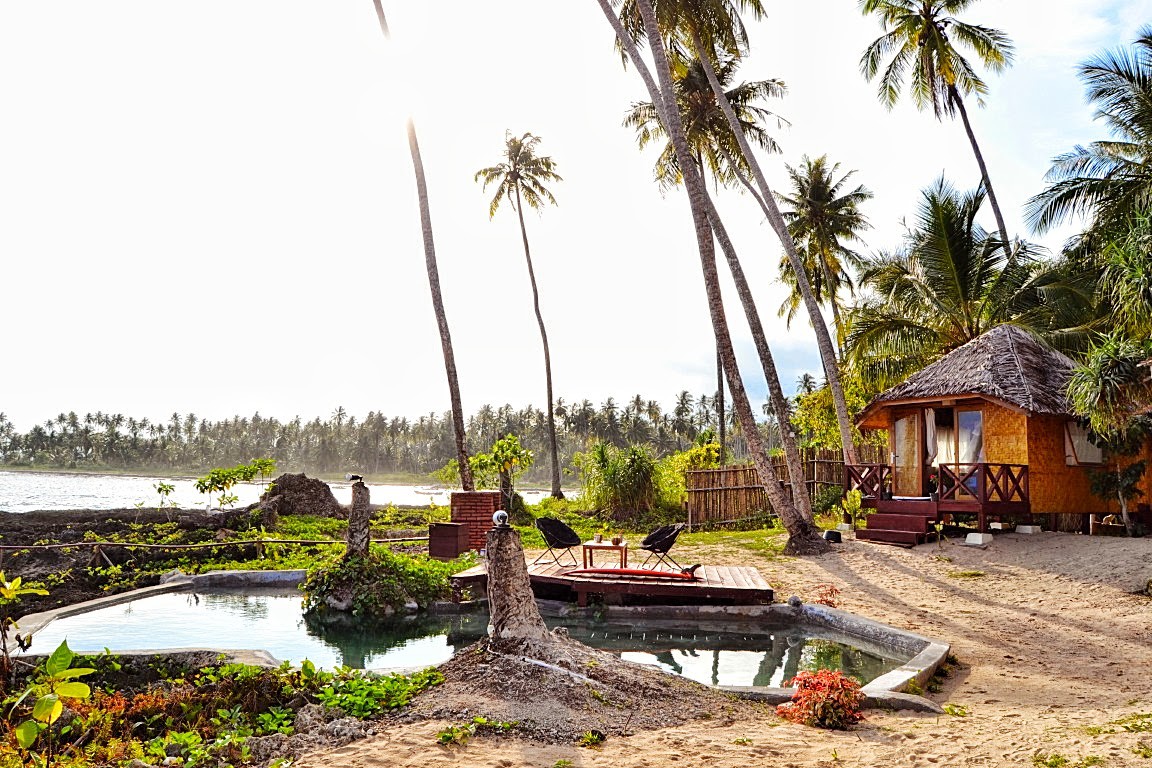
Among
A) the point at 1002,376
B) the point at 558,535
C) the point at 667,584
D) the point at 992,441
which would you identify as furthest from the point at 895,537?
the point at 558,535

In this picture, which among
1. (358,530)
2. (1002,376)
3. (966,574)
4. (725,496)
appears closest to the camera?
(358,530)

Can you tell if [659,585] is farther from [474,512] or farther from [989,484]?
[989,484]

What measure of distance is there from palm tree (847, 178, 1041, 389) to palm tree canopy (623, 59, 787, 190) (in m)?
5.15

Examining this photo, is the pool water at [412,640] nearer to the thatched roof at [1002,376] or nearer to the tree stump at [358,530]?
the tree stump at [358,530]

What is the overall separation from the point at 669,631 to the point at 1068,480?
11.3 metres

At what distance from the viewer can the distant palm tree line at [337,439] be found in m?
80.5

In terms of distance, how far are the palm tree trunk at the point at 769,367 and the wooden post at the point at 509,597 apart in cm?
1008

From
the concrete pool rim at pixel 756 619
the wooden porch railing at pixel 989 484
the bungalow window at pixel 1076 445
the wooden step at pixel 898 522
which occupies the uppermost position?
the bungalow window at pixel 1076 445

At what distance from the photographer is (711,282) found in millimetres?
14422

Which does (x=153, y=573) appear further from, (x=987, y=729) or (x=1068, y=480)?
(x=1068, y=480)

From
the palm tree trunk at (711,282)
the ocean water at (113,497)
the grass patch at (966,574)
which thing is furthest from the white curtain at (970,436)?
the ocean water at (113,497)

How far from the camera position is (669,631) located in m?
9.52

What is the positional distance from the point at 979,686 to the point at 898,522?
9067 millimetres

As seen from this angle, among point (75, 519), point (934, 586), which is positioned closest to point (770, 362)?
point (934, 586)
